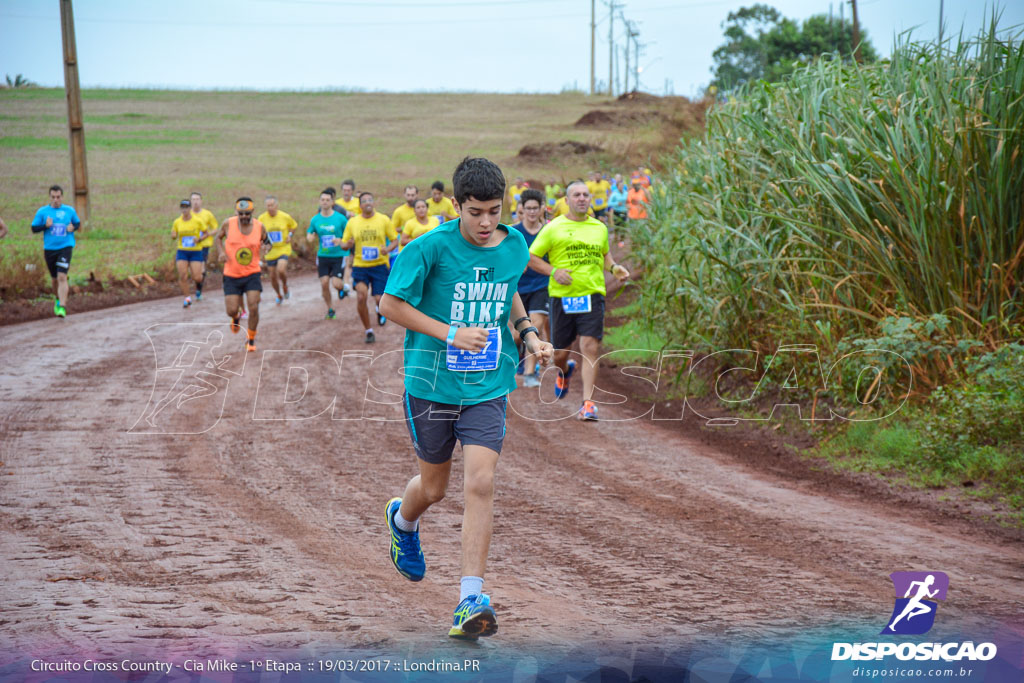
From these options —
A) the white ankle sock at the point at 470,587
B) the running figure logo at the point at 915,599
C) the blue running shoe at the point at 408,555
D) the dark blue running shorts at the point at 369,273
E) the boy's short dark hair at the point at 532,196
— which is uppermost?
the boy's short dark hair at the point at 532,196

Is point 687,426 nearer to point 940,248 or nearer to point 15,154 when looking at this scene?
point 940,248

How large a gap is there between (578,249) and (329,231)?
26.7 feet

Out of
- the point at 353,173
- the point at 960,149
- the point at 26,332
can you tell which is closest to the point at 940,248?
the point at 960,149

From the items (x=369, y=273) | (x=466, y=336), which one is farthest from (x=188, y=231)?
(x=466, y=336)

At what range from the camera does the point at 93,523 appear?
6449 millimetres

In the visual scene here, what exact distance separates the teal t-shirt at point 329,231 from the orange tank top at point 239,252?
10.1 feet

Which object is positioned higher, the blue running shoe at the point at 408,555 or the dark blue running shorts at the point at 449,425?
the dark blue running shorts at the point at 449,425

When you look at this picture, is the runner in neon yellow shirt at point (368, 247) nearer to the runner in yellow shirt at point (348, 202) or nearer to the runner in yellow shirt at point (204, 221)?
the runner in yellow shirt at point (348, 202)

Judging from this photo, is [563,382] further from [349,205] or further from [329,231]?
[349,205]

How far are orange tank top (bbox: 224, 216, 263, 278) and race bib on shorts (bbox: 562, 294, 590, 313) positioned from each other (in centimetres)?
579

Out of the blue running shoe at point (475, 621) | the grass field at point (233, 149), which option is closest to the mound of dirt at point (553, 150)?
the grass field at point (233, 149)

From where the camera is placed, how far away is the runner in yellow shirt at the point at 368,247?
15.1 metres

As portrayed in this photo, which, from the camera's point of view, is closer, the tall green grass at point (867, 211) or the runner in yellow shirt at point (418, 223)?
the tall green grass at point (867, 211)

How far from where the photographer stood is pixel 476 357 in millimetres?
4559
